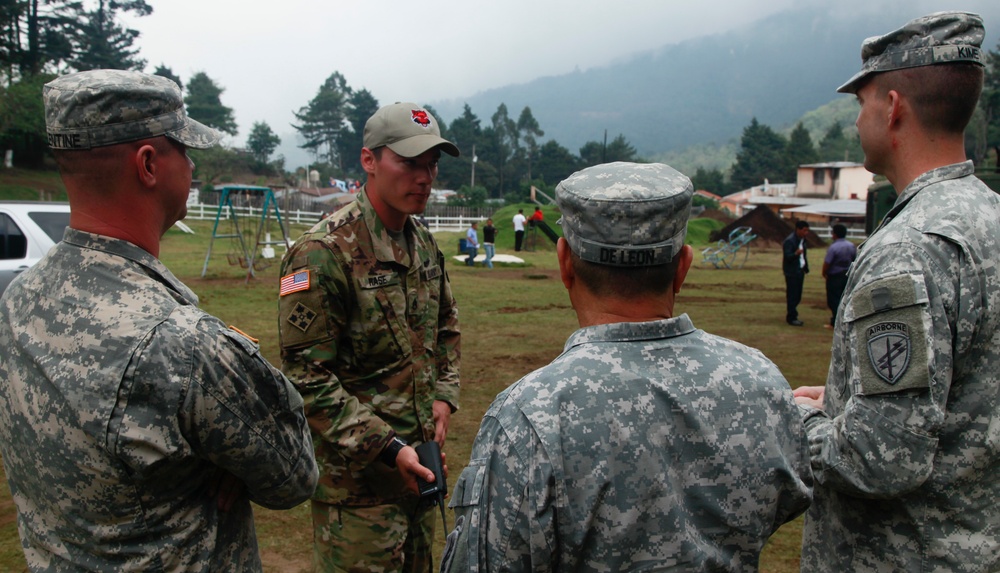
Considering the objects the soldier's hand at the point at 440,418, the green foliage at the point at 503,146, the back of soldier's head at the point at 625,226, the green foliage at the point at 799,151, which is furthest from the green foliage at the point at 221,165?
the green foliage at the point at 799,151

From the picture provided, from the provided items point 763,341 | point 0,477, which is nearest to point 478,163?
point 763,341

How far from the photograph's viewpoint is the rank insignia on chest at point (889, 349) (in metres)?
1.77

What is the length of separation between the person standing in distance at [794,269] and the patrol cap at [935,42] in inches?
406

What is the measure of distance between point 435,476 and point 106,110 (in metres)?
1.48

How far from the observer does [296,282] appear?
267 centimetres

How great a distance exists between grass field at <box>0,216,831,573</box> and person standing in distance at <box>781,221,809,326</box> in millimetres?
292

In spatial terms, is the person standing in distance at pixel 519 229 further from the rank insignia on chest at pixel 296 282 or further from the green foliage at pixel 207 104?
the green foliage at pixel 207 104

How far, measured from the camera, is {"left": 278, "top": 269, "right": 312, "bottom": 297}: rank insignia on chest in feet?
8.69

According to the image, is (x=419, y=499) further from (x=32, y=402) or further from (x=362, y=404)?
(x=32, y=402)

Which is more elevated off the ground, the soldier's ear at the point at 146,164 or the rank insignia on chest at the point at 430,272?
the soldier's ear at the point at 146,164

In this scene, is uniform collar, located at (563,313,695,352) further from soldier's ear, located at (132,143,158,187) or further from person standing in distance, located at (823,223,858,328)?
person standing in distance, located at (823,223,858,328)

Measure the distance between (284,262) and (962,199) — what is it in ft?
7.09

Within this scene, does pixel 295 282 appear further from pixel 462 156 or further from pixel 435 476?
pixel 462 156

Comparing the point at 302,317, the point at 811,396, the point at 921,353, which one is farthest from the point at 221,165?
the point at 921,353
